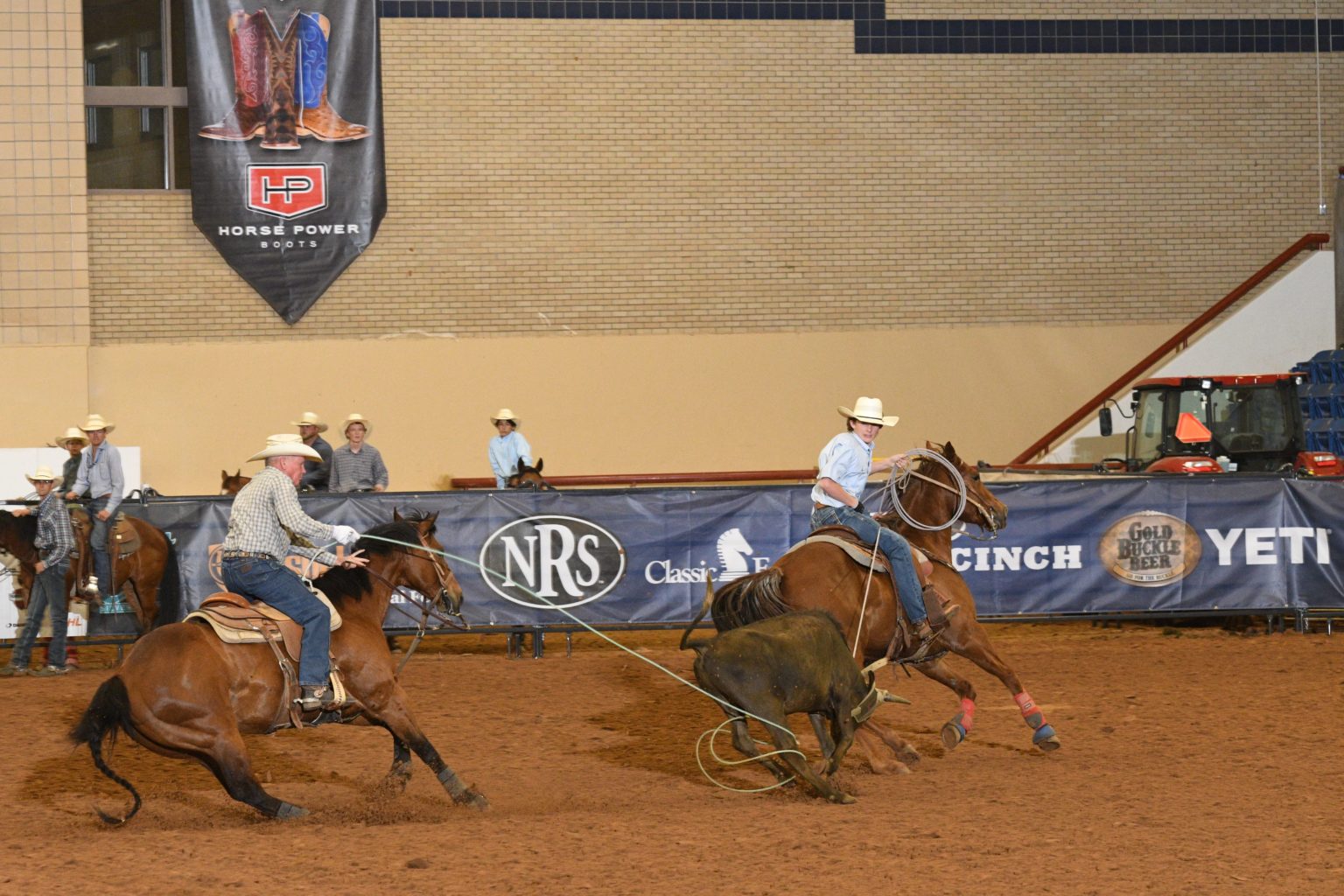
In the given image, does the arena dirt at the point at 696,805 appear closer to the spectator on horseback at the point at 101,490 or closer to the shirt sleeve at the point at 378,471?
the spectator on horseback at the point at 101,490

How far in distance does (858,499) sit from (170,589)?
25.2 ft

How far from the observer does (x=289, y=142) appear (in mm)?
21422

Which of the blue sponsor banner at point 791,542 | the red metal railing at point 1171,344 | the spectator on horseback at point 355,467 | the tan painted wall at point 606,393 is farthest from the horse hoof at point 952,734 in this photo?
the red metal railing at point 1171,344

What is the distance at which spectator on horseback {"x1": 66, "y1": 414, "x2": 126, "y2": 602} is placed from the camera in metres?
13.7

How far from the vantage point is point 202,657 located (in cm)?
750

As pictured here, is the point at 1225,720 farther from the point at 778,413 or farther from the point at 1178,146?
the point at 1178,146

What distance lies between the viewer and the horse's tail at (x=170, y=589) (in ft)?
45.7

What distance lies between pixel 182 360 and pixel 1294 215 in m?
17.2

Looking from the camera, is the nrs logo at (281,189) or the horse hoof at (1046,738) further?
the nrs logo at (281,189)

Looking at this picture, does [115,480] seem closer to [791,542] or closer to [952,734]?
[791,542]

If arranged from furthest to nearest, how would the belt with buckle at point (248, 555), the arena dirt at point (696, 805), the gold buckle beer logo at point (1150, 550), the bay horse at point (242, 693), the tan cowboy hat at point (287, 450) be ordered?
1. the gold buckle beer logo at point (1150, 550)
2. the tan cowboy hat at point (287, 450)
3. the belt with buckle at point (248, 555)
4. the bay horse at point (242, 693)
5. the arena dirt at point (696, 805)

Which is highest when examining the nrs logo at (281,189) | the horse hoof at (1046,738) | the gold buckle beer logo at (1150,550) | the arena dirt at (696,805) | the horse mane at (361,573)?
the nrs logo at (281,189)

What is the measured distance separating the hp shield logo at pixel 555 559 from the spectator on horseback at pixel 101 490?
3.52 meters

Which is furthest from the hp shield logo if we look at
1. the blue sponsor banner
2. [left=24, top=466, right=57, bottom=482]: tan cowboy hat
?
[left=24, top=466, right=57, bottom=482]: tan cowboy hat
